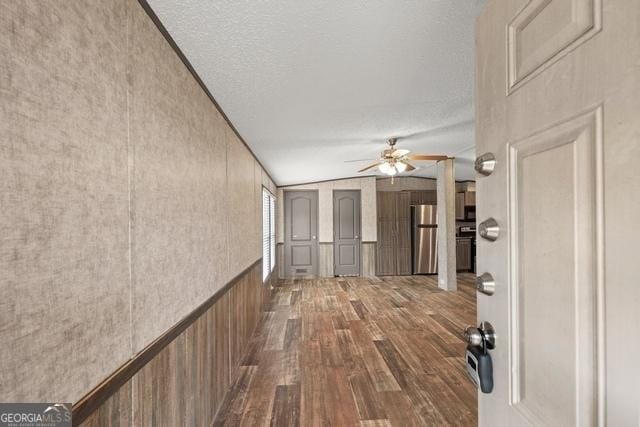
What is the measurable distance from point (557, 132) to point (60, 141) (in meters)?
1.06

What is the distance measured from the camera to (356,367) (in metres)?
2.48

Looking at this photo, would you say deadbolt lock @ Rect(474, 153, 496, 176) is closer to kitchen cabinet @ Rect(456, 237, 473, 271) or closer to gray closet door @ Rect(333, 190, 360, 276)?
gray closet door @ Rect(333, 190, 360, 276)

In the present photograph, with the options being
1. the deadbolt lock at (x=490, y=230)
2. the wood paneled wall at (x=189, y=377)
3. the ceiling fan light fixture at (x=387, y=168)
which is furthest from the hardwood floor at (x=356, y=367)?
the ceiling fan light fixture at (x=387, y=168)

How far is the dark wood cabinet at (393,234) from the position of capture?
675cm

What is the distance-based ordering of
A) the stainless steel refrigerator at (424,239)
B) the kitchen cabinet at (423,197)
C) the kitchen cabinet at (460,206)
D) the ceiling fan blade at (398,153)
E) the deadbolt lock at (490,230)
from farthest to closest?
1. the kitchen cabinet at (460,206)
2. the kitchen cabinet at (423,197)
3. the stainless steel refrigerator at (424,239)
4. the ceiling fan blade at (398,153)
5. the deadbolt lock at (490,230)

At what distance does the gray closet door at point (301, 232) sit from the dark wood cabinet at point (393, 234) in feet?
4.86

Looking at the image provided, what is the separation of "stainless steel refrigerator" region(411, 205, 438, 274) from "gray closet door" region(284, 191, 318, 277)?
2248 mm

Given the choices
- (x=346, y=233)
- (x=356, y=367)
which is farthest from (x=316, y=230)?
(x=356, y=367)

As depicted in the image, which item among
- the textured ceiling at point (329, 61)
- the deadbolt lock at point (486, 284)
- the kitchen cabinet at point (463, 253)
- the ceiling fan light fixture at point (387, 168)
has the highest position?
the textured ceiling at point (329, 61)

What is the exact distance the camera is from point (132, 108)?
994mm

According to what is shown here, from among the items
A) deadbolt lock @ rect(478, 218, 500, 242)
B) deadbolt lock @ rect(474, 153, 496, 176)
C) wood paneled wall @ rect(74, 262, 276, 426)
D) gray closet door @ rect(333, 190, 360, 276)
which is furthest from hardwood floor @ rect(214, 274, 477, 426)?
gray closet door @ rect(333, 190, 360, 276)

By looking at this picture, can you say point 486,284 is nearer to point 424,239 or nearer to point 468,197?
point 424,239
